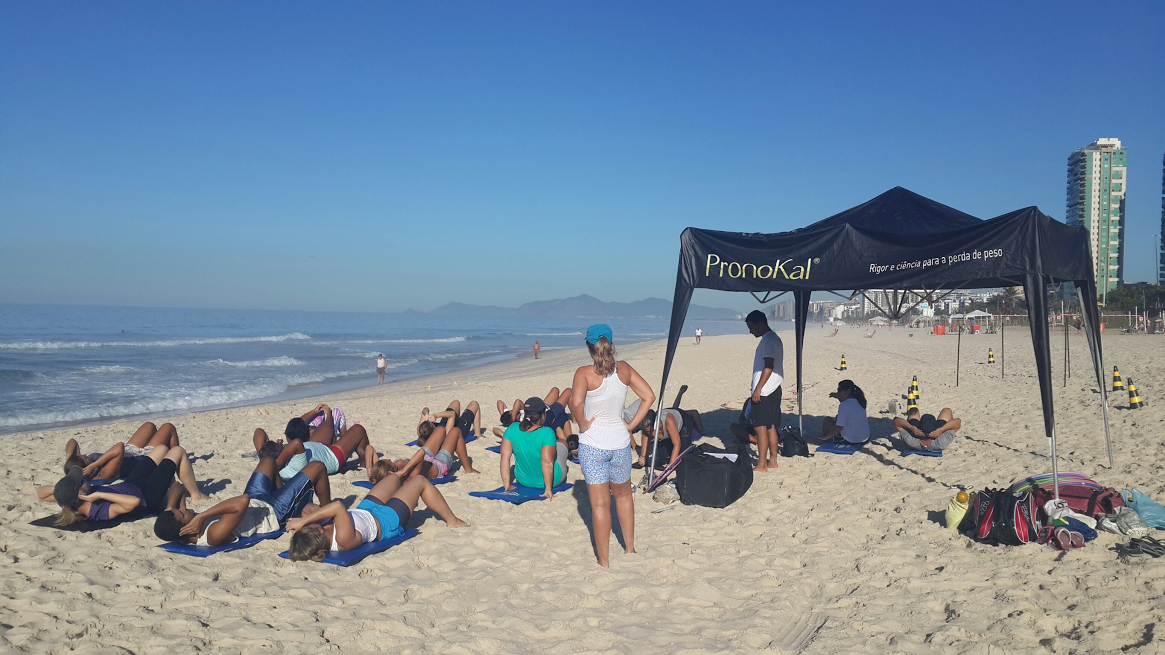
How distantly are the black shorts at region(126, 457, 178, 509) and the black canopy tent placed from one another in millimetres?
4429

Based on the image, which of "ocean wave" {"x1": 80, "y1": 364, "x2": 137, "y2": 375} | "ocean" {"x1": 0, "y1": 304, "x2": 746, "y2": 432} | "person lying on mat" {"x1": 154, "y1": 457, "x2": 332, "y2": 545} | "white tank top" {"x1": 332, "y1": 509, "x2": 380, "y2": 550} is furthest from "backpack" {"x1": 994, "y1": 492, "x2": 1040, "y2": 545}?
"ocean wave" {"x1": 80, "y1": 364, "x2": 137, "y2": 375}

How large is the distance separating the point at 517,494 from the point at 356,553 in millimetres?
1918

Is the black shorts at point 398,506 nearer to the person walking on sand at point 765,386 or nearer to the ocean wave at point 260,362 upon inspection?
the person walking on sand at point 765,386

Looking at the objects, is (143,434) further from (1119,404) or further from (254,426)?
(1119,404)

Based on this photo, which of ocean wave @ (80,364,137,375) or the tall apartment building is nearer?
ocean wave @ (80,364,137,375)

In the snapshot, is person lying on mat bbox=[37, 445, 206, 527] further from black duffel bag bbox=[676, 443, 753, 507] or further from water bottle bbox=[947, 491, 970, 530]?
water bottle bbox=[947, 491, 970, 530]

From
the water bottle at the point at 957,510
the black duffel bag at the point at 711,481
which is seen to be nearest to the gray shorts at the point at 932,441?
the black duffel bag at the point at 711,481

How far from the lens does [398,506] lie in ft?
15.8

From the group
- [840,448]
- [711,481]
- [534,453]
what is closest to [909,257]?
[711,481]

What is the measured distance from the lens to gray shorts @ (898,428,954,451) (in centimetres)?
674

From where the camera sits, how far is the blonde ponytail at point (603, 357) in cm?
403

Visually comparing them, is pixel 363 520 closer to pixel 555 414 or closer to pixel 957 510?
pixel 555 414

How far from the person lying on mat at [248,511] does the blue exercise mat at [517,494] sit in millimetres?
1459

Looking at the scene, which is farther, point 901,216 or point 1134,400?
point 1134,400
